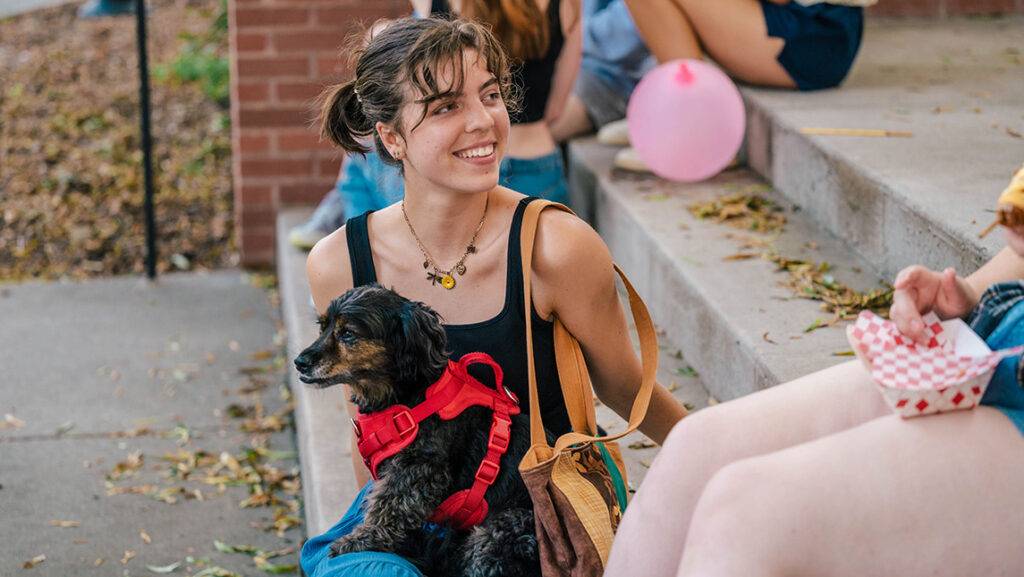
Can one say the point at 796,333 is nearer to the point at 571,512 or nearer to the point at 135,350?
the point at 571,512

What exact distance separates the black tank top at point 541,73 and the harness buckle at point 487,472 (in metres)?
2.14

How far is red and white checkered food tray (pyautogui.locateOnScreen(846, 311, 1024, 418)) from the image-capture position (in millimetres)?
1517

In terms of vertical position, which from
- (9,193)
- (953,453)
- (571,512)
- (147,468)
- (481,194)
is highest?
(481,194)

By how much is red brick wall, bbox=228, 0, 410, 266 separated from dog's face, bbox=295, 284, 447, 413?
3.61 m

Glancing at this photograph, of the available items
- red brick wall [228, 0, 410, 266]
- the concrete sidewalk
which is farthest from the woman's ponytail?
red brick wall [228, 0, 410, 266]

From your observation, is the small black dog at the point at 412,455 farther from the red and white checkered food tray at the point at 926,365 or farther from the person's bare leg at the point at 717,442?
the red and white checkered food tray at the point at 926,365

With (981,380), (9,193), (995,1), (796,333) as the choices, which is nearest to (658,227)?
(796,333)

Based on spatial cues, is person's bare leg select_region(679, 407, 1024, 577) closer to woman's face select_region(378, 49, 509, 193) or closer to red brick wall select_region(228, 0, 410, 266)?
woman's face select_region(378, 49, 509, 193)

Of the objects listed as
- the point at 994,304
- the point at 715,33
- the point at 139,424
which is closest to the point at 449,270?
the point at 994,304

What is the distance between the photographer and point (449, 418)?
1970mm

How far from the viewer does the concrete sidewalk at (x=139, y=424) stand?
332 centimetres

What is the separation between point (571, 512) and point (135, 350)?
3399 millimetres

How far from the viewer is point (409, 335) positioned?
1.92m

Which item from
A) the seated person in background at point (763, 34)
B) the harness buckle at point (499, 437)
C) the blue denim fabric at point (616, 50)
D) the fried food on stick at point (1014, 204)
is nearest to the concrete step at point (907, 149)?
the seated person in background at point (763, 34)
